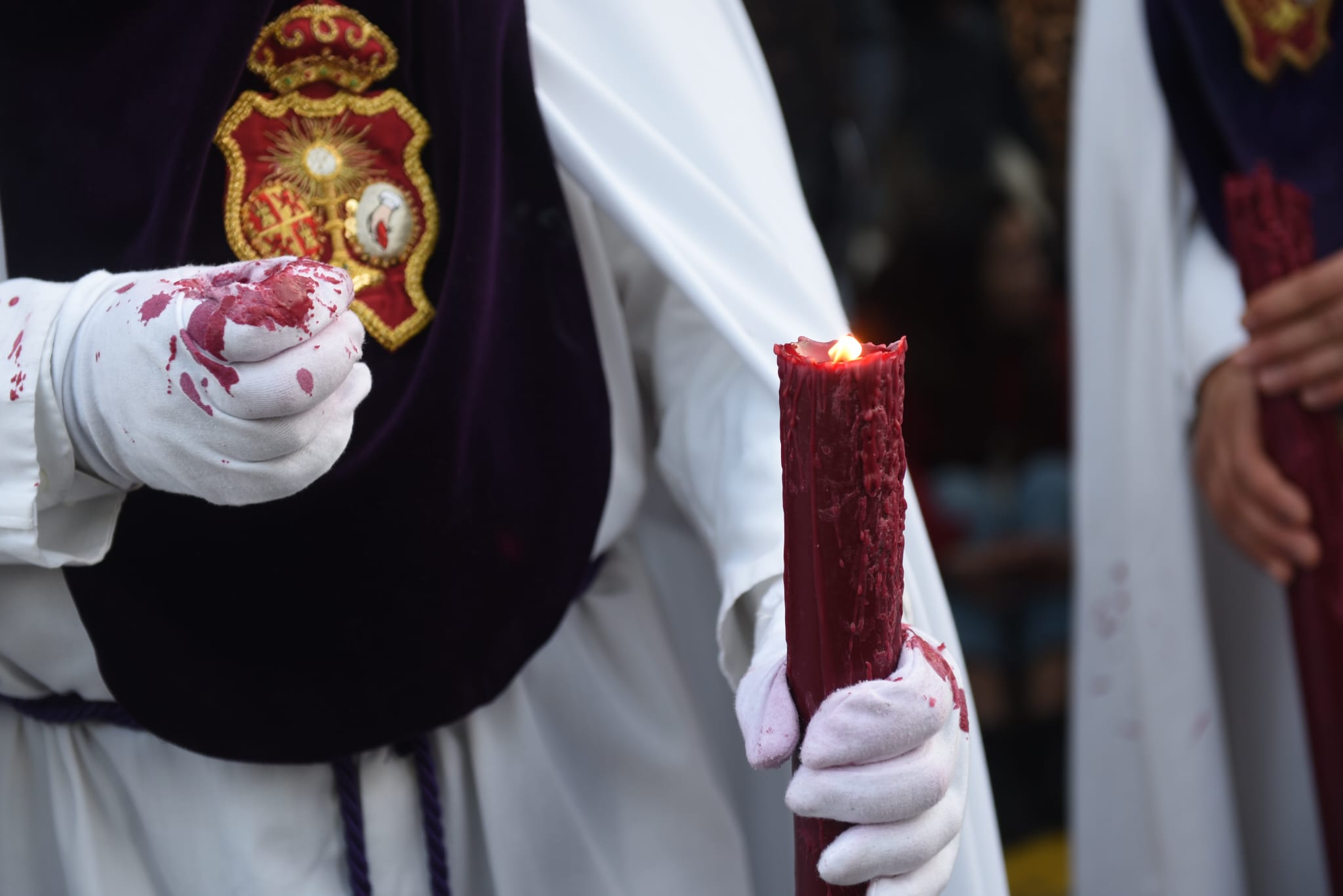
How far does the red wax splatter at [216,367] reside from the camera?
74 cm

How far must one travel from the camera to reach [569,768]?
111cm

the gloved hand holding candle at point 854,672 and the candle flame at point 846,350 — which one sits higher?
the candle flame at point 846,350

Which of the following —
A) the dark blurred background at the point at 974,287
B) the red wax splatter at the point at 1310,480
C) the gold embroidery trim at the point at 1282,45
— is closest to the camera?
the red wax splatter at the point at 1310,480

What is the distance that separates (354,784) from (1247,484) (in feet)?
3.44

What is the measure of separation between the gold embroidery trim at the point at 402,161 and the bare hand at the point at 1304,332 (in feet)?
3.03

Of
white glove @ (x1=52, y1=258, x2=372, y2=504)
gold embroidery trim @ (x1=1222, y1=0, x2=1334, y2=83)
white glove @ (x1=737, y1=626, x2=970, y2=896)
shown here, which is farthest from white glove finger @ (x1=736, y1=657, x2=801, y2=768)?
gold embroidery trim @ (x1=1222, y1=0, x2=1334, y2=83)

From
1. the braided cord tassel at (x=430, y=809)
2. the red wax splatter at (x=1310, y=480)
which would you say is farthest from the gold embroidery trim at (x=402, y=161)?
the red wax splatter at (x=1310, y=480)

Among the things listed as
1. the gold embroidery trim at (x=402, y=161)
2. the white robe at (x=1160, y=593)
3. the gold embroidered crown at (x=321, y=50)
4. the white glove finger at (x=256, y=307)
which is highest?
the gold embroidered crown at (x=321, y=50)

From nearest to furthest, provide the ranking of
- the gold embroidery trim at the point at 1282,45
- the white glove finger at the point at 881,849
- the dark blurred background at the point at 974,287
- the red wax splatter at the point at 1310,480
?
the white glove finger at the point at 881,849
the red wax splatter at the point at 1310,480
the gold embroidery trim at the point at 1282,45
the dark blurred background at the point at 974,287

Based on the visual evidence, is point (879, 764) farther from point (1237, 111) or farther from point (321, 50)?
point (1237, 111)

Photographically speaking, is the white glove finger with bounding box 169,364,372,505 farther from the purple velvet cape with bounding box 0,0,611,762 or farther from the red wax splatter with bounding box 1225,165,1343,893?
the red wax splatter with bounding box 1225,165,1343,893

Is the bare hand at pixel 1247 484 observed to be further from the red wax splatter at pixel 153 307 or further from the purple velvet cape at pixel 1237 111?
the red wax splatter at pixel 153 307

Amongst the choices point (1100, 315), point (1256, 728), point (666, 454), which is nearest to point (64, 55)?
point (666, 454)

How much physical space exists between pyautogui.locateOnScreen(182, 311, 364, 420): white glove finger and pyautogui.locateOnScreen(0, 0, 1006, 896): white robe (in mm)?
169
